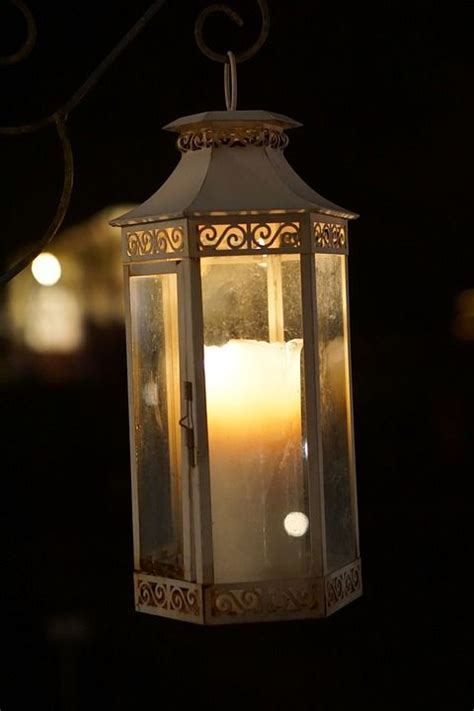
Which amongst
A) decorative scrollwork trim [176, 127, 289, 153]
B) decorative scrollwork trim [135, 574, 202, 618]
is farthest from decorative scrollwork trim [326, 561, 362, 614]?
decorative scrollwork trim [176, 127, 289, 153]

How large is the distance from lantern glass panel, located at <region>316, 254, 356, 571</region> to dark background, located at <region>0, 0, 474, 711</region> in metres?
0.62

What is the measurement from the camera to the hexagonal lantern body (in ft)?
4.31

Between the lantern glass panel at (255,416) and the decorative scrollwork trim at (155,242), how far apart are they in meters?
0.04

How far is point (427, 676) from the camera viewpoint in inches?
80.5

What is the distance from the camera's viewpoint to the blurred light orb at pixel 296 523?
134cm

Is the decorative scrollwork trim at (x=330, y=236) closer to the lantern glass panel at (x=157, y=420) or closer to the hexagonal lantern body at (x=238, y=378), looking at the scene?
the hexagonal lantern body at (x=238, y=378)

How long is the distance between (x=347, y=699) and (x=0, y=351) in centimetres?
86

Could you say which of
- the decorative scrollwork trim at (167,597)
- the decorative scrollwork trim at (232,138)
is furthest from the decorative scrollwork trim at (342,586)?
the decorative scrollwork trim at (232,138)

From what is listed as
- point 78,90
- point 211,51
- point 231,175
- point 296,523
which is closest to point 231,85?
point 211,51

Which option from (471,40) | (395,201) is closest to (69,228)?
(395,201)

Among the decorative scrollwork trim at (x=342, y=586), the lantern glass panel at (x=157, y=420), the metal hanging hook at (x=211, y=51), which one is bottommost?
the decorative scrollwork trim at (x=342, y=586)

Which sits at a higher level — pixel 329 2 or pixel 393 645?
pixel 329 2

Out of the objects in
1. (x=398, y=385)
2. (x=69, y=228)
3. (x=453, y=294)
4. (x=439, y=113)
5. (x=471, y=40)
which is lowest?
(x=398, y=385)

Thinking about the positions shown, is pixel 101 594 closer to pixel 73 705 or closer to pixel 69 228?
pixel 73 705
